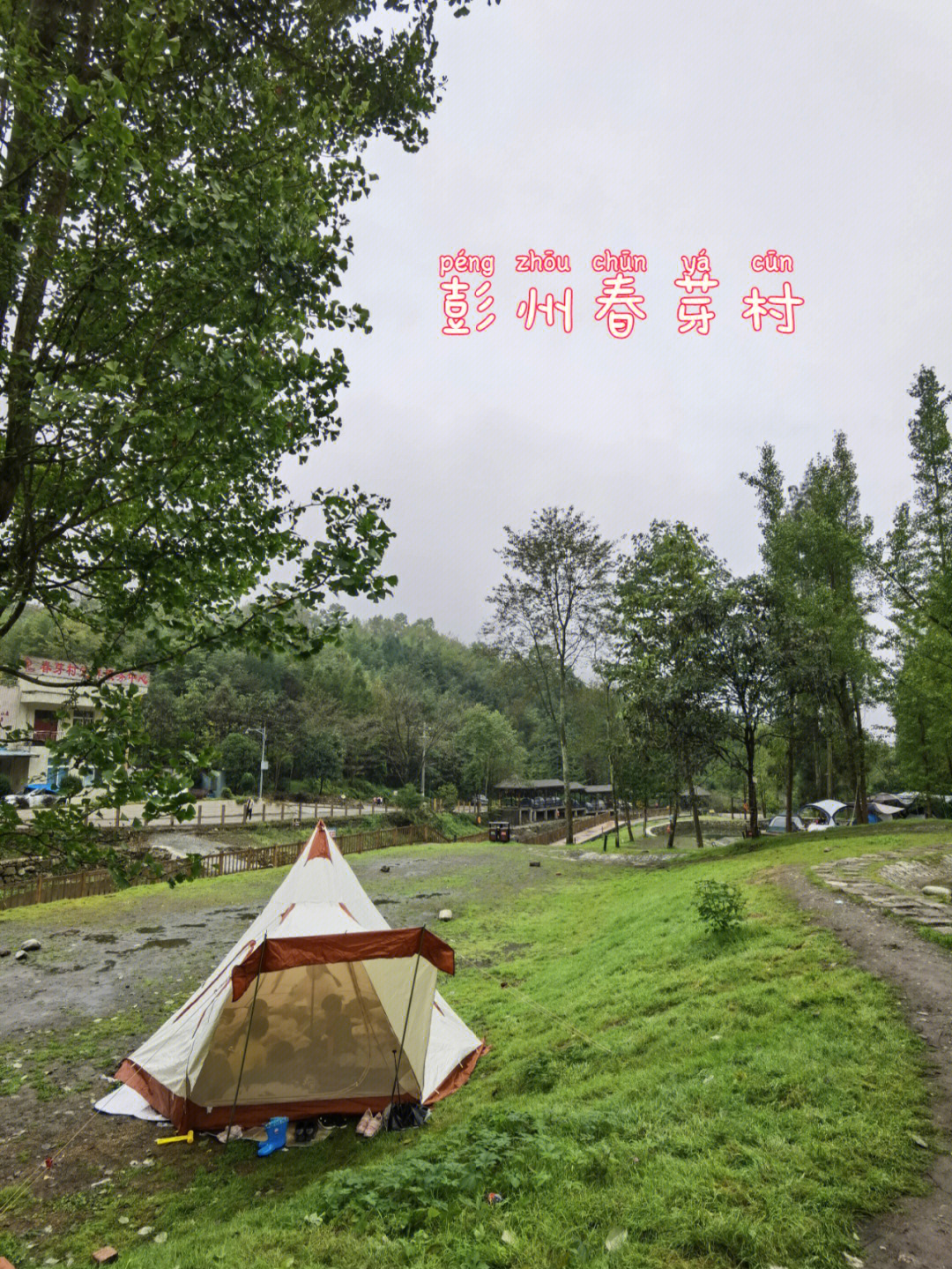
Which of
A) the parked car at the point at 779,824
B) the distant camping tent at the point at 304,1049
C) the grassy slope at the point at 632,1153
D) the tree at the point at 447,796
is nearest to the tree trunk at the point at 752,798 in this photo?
the grassy slope at the point at 632,1153

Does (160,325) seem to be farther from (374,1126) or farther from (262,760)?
(262,760)

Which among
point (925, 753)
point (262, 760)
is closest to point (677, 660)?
point (925, 753)

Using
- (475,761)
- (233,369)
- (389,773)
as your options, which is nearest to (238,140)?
(233,369)

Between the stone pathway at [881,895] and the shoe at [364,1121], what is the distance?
6649mm

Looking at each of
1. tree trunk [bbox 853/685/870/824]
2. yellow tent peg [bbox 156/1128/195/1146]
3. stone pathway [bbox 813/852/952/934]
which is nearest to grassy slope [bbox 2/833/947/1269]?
yellow tent peg [bbox 156/1128/195/1146]

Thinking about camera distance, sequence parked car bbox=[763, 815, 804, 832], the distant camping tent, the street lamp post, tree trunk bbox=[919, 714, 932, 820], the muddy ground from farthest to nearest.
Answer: the street lamp post → parked car bbox=[763, 815, 804, 832] → tree trunk bbox=[919, 714, 932, 820] → the distant camping tent → the muddy ground

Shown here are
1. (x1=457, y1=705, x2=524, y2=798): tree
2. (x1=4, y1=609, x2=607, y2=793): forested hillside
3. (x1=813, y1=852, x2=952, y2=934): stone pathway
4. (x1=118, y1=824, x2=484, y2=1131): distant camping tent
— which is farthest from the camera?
(x1=457, y1=705, x2=524, y2=798): tree

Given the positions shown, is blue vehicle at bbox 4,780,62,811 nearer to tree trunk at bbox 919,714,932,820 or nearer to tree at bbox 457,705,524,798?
tree at bbox 457,705,524,798

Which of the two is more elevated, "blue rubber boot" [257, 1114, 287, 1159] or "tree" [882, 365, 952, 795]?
"tree" [882, 365, 952, 795]

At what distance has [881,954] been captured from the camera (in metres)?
7.36

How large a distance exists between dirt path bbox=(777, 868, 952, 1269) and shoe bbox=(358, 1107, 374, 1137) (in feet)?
14.2

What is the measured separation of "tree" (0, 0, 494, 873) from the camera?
11.6ft

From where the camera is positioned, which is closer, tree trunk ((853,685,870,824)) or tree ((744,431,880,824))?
tree ((744,431,880,824))

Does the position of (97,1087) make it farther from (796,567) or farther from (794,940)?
(796,567)
